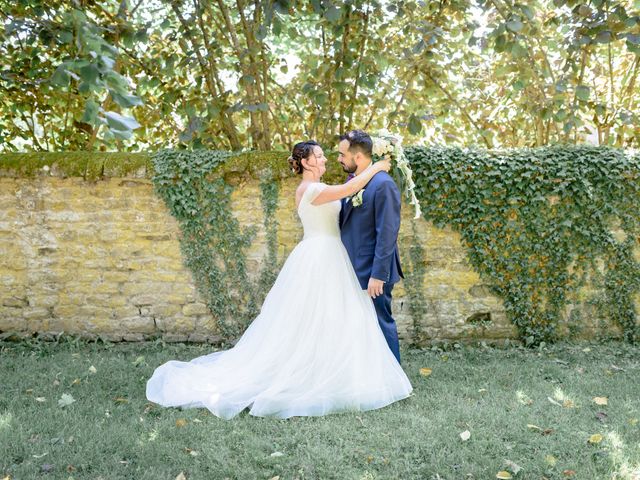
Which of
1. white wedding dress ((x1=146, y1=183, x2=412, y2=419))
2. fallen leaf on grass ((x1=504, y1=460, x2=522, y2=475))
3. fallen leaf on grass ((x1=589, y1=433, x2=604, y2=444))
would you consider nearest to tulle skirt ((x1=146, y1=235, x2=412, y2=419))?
white wedding dress ((x1=146, y1=183, x2=412, y2=419))

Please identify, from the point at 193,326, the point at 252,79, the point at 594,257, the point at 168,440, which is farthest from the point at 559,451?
the point at 252,79

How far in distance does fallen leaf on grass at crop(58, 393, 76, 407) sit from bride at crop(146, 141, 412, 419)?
0.53m

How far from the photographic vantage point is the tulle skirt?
4.02 metres

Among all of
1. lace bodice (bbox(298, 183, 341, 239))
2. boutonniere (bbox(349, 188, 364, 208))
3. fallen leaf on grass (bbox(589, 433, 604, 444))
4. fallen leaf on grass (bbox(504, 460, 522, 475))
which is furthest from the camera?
lace bodice (bbox(298, 183, 341, 239))

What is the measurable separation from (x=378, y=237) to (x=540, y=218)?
2.41 m

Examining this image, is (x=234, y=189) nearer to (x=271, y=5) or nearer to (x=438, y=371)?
(x=271, y=5)

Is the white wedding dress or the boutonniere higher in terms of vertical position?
the boutonniere

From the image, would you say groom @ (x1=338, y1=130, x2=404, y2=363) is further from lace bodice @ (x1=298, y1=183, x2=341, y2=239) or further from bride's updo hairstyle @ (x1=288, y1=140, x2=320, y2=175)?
bride's updo hairstyle @ (x1=288, y1=140, x2=320, y2=175)

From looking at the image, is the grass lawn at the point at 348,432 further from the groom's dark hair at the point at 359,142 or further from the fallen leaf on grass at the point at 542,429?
the groom's dark hair at the point at 359,142

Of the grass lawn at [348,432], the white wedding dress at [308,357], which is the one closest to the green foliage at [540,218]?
the grass lawn at [348,432]

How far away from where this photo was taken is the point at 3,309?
602 centimetres

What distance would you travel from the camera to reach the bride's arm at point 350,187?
435 centimetres

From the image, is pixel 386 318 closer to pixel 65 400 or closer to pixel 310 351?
pixel 310 351

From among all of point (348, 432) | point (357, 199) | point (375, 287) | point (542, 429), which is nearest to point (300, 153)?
point (357, 199)
